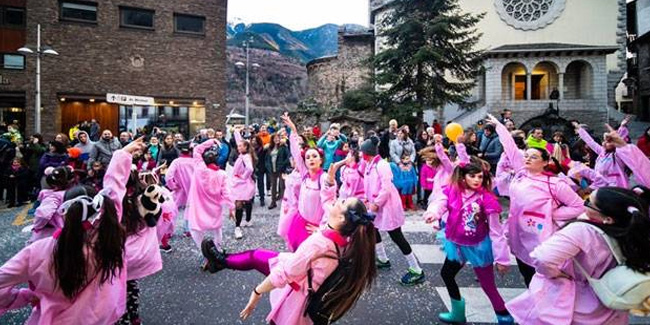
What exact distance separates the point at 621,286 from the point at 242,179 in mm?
6280

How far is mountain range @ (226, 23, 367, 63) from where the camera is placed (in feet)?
231

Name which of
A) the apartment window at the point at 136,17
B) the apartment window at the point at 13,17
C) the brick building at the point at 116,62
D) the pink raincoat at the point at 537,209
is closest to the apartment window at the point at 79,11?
the brick building at the point at 116,62

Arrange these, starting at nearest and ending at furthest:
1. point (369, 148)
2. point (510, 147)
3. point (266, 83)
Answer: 1. point (510, 147)
2. point (369, 148)
3. point (266, 83)

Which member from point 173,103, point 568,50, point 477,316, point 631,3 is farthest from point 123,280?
point 631,3

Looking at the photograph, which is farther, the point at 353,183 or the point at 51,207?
the point at 353,183

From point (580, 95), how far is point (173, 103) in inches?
1136

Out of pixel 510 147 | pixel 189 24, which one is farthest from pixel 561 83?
pixel 510 147

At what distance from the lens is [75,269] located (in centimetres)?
246

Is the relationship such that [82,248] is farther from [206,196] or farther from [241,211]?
[241,211]

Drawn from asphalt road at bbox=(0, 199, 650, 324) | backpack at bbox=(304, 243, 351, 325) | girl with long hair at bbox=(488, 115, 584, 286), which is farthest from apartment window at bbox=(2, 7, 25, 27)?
girl with long hair at bbox=(488, 115, 584, 286)

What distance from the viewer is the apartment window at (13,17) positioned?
20.1 meters

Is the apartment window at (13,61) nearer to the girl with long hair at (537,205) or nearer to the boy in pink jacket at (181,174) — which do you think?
the boy in pink jacket at (181,174)

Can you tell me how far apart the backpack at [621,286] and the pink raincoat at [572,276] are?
101 millimetres

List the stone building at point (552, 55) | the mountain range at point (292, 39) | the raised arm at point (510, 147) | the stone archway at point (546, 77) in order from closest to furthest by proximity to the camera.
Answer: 1. the raised arm at point (510, 147)
2. the stone building at point (552, 55)
3. the stone archway at point (546, 77)
4. the mountain range at point (292, 39)
